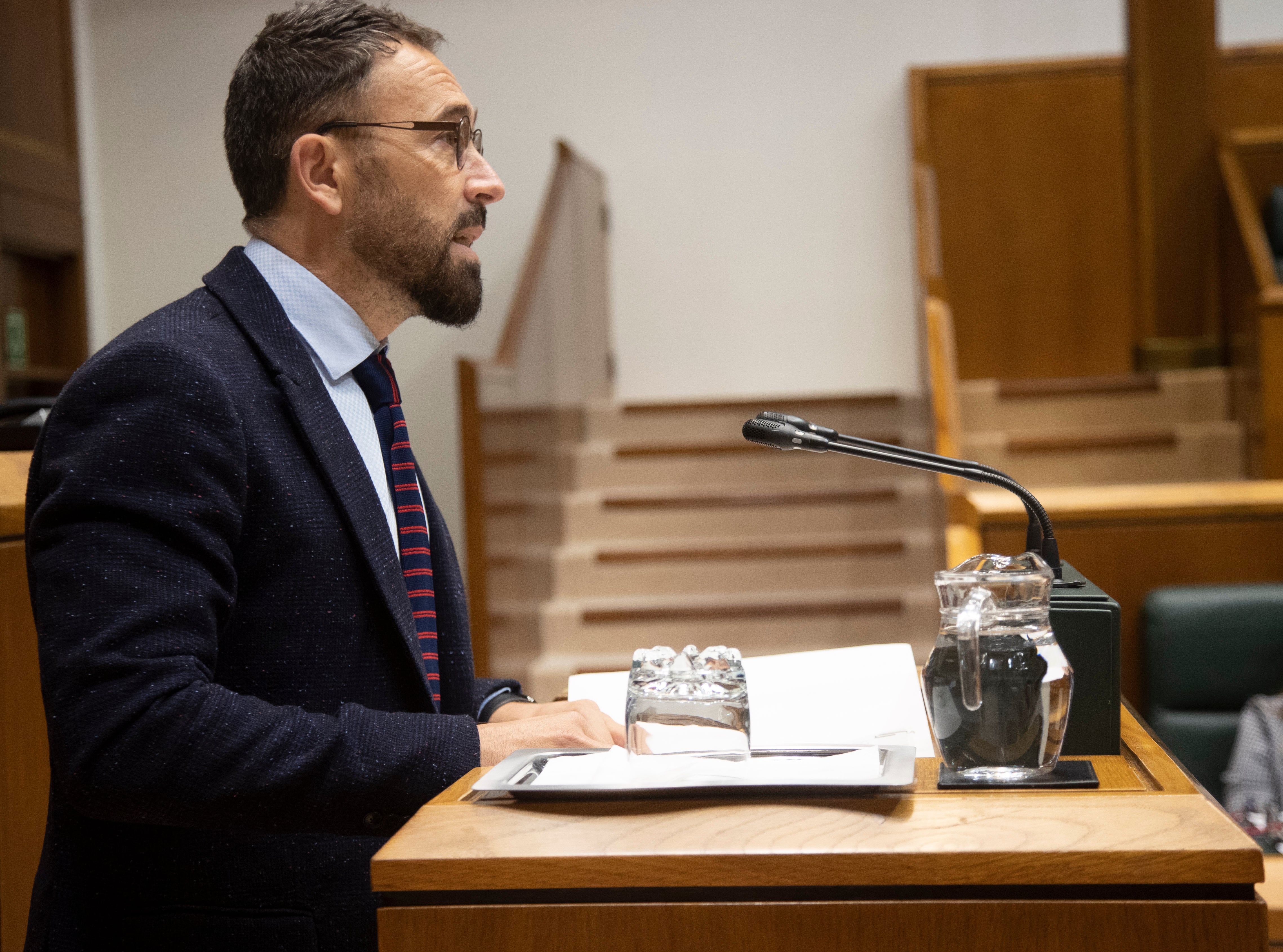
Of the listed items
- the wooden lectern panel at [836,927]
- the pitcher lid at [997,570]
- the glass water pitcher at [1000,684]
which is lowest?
the wooden lectern panel at [836,927]

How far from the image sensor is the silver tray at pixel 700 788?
30.5 inches

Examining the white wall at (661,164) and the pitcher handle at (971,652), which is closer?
the pitcher handle at (971,652)

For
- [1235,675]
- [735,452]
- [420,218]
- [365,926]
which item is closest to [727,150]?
[735,452]

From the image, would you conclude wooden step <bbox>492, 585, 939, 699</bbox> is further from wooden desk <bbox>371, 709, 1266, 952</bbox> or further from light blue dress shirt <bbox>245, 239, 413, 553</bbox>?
wooden desk <bbox>371, 709, 1266, 952</bbox>

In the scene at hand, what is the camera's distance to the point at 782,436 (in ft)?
3.15

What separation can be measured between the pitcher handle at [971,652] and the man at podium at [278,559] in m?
0.32

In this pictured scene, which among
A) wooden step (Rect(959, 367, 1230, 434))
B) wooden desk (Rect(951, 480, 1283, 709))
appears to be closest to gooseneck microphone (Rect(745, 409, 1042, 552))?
wooden desk (Rect(951, 480, 1283, 709))

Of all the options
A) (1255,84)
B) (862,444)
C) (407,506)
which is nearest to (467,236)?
(407,506)

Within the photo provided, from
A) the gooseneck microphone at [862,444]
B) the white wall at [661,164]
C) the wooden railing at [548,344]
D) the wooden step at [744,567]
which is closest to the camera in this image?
the gooseneck microphone at [862,444]

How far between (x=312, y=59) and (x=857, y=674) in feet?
2.61

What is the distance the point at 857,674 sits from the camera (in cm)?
110

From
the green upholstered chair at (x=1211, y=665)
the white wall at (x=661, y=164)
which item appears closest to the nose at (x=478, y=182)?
the green upholstered chair at (x=1211, y=665)

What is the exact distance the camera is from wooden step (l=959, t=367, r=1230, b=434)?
4.79 metres

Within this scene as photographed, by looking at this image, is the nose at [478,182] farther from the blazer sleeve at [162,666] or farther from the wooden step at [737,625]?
the wooden step at [737,625]
